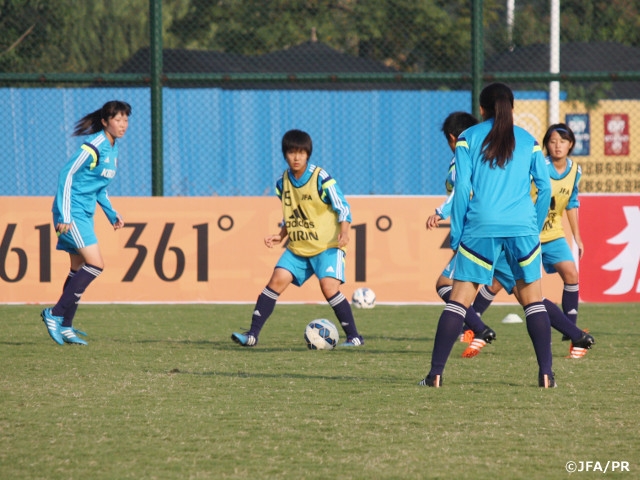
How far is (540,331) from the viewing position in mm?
6227

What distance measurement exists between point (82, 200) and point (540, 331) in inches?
157

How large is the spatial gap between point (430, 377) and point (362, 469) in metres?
2.04

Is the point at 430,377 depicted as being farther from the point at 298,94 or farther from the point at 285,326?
the point at 298,94

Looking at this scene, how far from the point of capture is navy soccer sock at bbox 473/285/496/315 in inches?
330

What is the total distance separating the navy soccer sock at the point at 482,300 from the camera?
8391 millimetres

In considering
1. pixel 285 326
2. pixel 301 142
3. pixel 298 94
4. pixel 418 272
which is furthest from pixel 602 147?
pixel 301 142

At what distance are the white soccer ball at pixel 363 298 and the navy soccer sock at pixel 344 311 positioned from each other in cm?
292

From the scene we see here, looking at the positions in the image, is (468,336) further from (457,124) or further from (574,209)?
(457,124)

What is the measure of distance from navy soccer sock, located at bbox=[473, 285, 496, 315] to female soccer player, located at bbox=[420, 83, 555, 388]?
2.17m

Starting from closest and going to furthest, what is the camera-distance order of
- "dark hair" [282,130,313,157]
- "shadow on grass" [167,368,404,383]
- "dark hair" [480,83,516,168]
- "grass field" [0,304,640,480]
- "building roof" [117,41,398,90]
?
"grass field" [0,304,640,480], "dark hair" [480,83,516,168], "shadow on grass" [167,368,404,383], "dark hair" [282,130,313,157], "building roof" [117,41,398,90]

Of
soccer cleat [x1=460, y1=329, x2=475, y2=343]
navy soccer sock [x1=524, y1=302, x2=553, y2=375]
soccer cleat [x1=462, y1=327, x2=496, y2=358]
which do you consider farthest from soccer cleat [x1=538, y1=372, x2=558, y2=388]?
soccer cleat [x1=460, y1=329, x2=475, y2=343]

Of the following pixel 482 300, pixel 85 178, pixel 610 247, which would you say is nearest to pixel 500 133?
pixel 482 300

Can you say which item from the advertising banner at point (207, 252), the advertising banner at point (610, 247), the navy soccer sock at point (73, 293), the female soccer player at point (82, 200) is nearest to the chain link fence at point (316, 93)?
the advertising banner at point (207, 252)

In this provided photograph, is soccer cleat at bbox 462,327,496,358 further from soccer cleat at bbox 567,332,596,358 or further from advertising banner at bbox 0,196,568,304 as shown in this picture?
advertising banner at bbox 0,196,568,304
